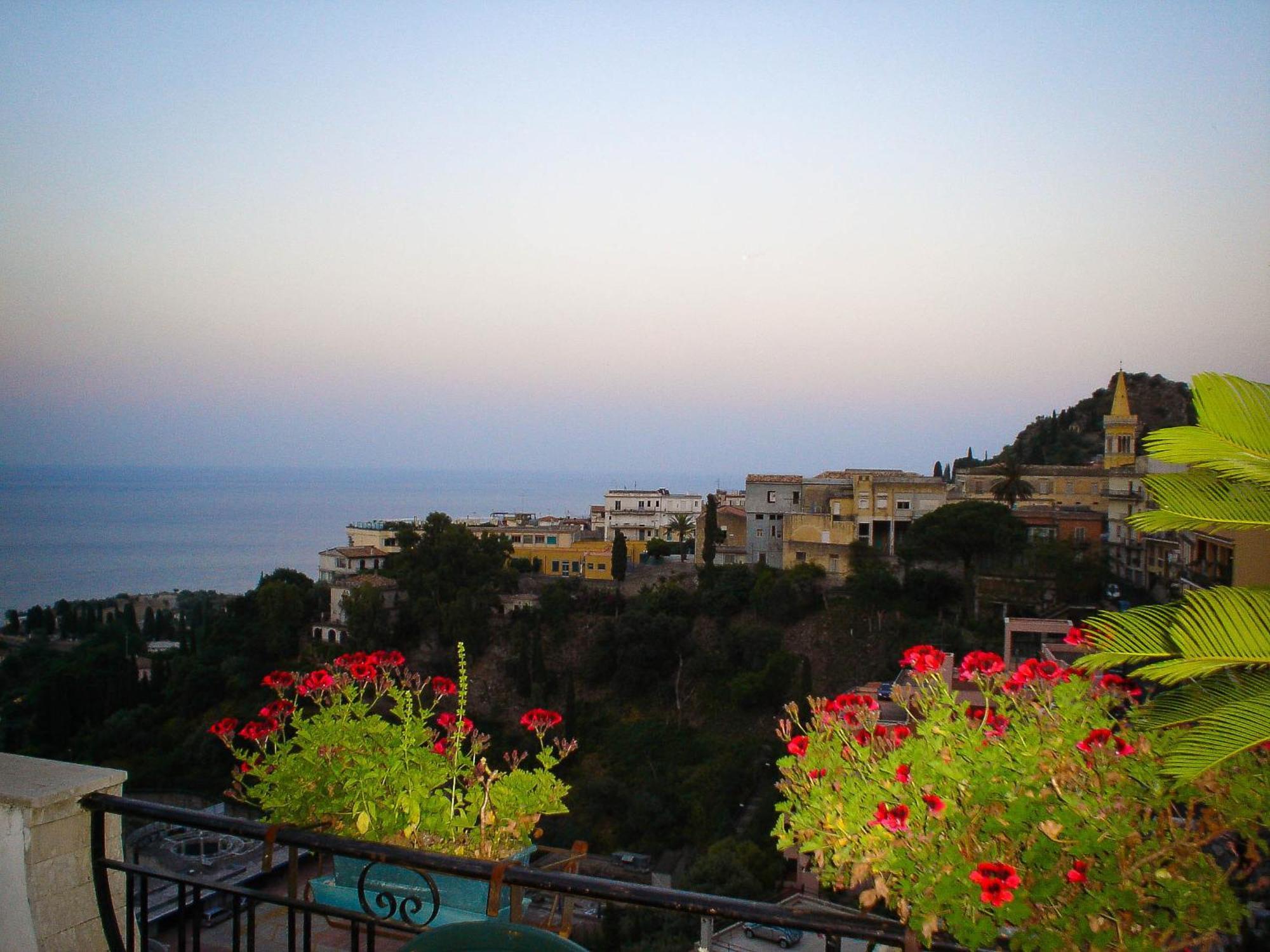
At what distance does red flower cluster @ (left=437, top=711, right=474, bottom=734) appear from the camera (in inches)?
86.6

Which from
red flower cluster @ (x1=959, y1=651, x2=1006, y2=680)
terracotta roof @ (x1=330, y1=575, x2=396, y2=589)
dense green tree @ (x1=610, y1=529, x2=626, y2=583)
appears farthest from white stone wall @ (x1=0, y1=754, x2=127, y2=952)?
dense green tree @ (x1=610, y1=529, x2=626, y2=583)

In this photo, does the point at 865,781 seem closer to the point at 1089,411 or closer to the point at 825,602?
the point at 825,602

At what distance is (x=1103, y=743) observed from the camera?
147 cm

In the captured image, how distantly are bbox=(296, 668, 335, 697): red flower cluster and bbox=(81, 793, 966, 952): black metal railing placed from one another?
448 mm

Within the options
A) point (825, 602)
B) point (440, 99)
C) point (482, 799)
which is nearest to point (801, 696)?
point (825, 602)

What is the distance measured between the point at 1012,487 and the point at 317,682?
24.7m

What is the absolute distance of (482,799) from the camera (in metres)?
A: 2.02

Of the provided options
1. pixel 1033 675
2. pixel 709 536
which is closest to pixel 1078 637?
pixel 1033 675

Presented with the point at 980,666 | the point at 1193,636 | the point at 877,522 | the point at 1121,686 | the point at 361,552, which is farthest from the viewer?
the point at 361,552

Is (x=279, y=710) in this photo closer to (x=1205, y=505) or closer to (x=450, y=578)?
(x=1205, y=505)

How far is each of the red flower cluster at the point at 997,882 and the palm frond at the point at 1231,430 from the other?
0.78 meters

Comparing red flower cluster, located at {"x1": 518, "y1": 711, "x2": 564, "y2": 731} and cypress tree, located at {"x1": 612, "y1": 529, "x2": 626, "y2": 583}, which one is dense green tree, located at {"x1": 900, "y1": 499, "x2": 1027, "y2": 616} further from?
red flower cluster, located at {"x1": 518, "y1": 711, "x2": 564, "y2": 731}

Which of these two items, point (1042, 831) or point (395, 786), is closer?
point (1042, 831)

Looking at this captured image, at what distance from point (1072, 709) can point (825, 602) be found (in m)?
21.3
